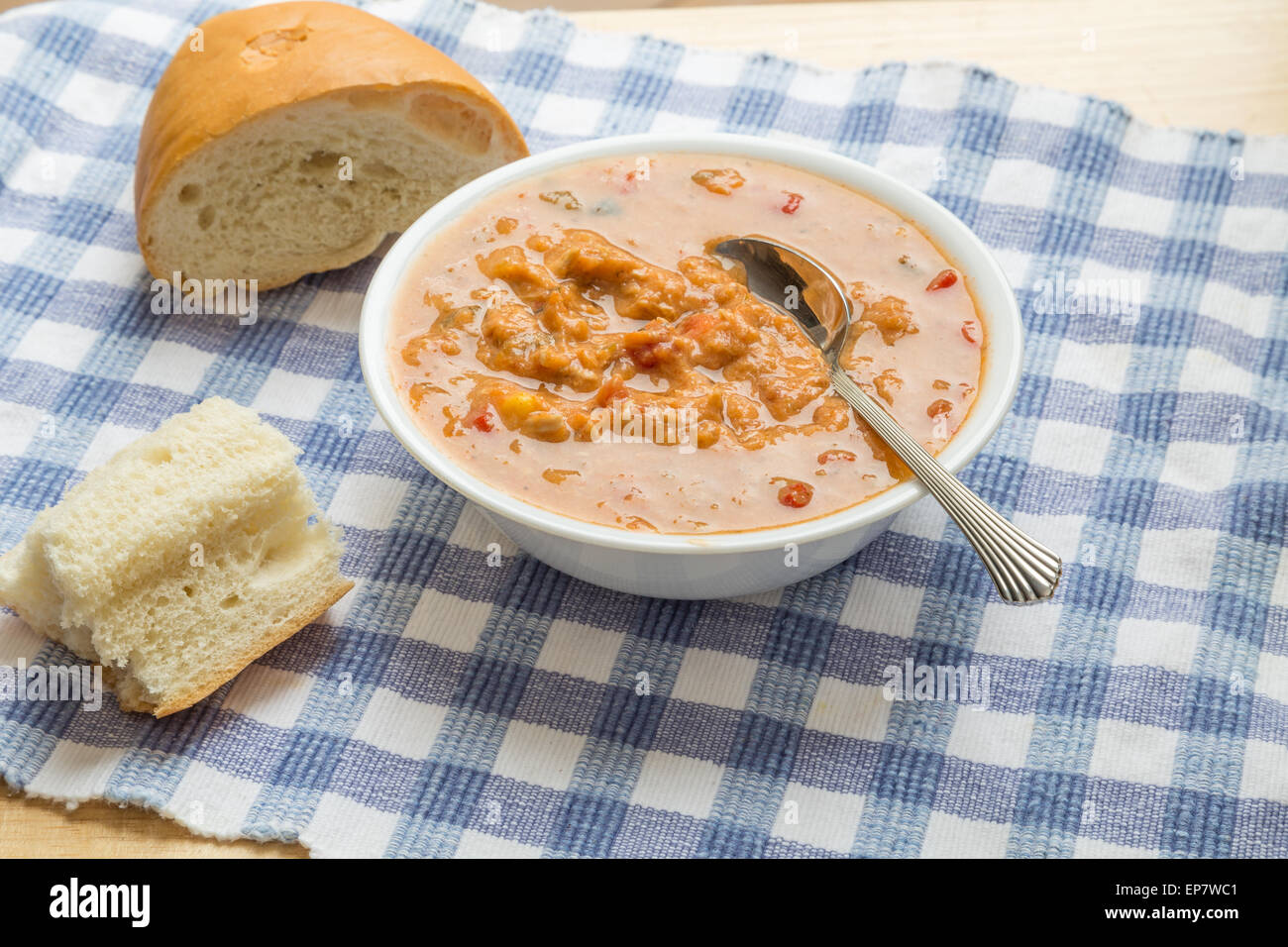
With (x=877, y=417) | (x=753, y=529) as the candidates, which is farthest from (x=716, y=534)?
(x=877, y=417)

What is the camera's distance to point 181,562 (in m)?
2.50

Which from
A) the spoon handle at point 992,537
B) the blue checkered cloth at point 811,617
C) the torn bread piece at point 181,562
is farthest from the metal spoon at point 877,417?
the torn bread piece at point 181,562

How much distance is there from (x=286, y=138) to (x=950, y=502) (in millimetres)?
1944

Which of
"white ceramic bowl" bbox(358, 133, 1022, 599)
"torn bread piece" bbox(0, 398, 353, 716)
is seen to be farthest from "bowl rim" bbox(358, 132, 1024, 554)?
"torn bread piece" bbox(0, 398, 353, 716)

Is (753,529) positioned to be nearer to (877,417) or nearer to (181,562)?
(877,417)

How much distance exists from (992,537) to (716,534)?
50 cm

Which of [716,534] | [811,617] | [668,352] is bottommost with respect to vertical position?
[811,617]

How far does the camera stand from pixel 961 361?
257 cm

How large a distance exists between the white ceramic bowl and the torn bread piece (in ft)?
1.12

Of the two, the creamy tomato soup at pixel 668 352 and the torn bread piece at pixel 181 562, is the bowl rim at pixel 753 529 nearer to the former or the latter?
the creamy tomato soup at pixel 668 352

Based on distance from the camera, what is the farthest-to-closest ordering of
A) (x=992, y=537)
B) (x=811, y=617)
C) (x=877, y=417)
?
(x=811, y=617) < (x=877, y=417) < (x=992, y=537)

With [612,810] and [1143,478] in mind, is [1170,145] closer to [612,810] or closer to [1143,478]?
[1143,478]

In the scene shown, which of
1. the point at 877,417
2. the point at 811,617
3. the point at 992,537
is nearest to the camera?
the point at 992,537

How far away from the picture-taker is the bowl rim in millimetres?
2283
